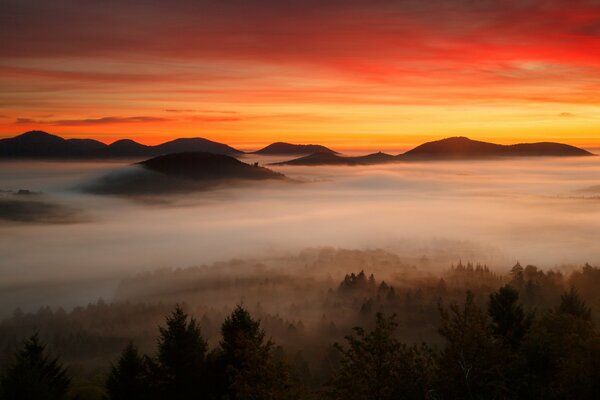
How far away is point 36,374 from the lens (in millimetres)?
29703

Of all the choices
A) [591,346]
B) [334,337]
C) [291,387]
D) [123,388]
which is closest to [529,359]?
[591,346]

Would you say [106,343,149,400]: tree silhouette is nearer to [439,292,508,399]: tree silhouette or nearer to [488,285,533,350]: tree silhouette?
[439,292,508,399]: tree silhouette

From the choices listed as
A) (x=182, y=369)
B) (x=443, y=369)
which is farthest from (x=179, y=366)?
(x=443, y=369)

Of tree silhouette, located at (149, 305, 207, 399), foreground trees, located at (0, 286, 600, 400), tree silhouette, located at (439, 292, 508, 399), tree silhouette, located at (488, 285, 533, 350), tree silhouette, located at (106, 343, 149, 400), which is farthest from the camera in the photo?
tree silhouette, located at (488, 285, 533, 350)

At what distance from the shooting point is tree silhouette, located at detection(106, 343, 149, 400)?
34.7 m

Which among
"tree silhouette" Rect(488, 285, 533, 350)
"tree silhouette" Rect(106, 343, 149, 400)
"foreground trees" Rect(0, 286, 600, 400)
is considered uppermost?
"foreground trees" Rect(0, 286, 600, 400)

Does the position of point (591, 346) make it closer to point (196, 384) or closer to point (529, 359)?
point (529, 359)

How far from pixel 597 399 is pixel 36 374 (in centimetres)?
2970

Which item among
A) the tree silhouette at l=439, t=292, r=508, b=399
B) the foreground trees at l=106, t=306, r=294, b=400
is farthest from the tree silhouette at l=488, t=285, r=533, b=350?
the foreground trees at l=106, t=306, r=294, b=400

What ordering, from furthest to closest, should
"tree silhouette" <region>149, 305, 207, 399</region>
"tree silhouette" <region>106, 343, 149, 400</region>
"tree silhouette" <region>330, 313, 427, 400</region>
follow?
1. "tree silhouette" <region>106, 343, 149, 400</region>
2. "tree silhouette" <region>149, 305, 207, 399</region>
3. "tree silhouette" <region>330, 313, 427, 400</region>

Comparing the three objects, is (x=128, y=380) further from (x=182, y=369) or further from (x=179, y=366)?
(x=182, y=369)

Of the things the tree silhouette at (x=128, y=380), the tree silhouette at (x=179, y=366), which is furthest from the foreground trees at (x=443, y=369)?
the tree silhouette at (x=128, y=380)

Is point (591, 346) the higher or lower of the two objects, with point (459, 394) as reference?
higher

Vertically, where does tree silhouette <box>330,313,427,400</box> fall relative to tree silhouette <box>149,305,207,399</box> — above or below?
above
